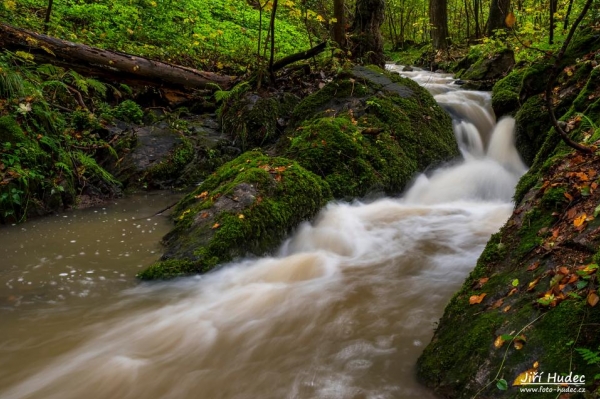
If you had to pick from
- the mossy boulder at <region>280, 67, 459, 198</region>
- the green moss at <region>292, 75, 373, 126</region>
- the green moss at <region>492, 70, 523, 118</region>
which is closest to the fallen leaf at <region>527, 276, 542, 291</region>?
the mossy boulder at <region>280, 67, 459, 198</region>

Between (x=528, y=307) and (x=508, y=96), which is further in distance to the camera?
(x=508, y=96)

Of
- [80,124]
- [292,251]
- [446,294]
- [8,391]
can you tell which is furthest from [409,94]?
[8,391]

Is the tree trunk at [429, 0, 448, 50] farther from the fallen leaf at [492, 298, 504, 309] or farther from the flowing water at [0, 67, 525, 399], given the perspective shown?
the fallen leaf at [492, 298, 504, 309]

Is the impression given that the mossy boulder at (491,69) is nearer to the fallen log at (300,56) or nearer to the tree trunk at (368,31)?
the tree trunk at (368,31)

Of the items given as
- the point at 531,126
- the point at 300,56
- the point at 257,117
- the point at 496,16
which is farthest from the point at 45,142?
the point at 496,16

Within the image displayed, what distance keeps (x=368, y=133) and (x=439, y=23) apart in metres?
13.9

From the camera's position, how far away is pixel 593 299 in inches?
75.5

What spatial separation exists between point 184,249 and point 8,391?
1.93 m

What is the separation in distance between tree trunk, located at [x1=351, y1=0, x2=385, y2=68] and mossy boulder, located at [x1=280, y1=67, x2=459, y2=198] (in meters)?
1.68

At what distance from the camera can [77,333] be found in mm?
3199

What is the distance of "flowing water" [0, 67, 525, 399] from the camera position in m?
2.71

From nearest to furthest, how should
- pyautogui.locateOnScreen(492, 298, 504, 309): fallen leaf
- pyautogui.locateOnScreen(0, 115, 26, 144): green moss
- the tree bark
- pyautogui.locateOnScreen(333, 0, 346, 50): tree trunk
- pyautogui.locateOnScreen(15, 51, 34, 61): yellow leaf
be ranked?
1. pyautogui.locateOnScreen(492, 298, 504, 309): fallen leaf
2. pyautogui.locateOnScreen(0, 115, 26, 144): green moss
3. pyautogui.locateOnScreen(15, 51, 34, 61): yellow leaf
4. the tree bark
5. pyautogui.locateOnScreen(333, 0, 346, 50): tree trunk

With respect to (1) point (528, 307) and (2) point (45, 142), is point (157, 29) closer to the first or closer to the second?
(2) point (45, 142)

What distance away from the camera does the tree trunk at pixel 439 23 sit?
56.9 ft
